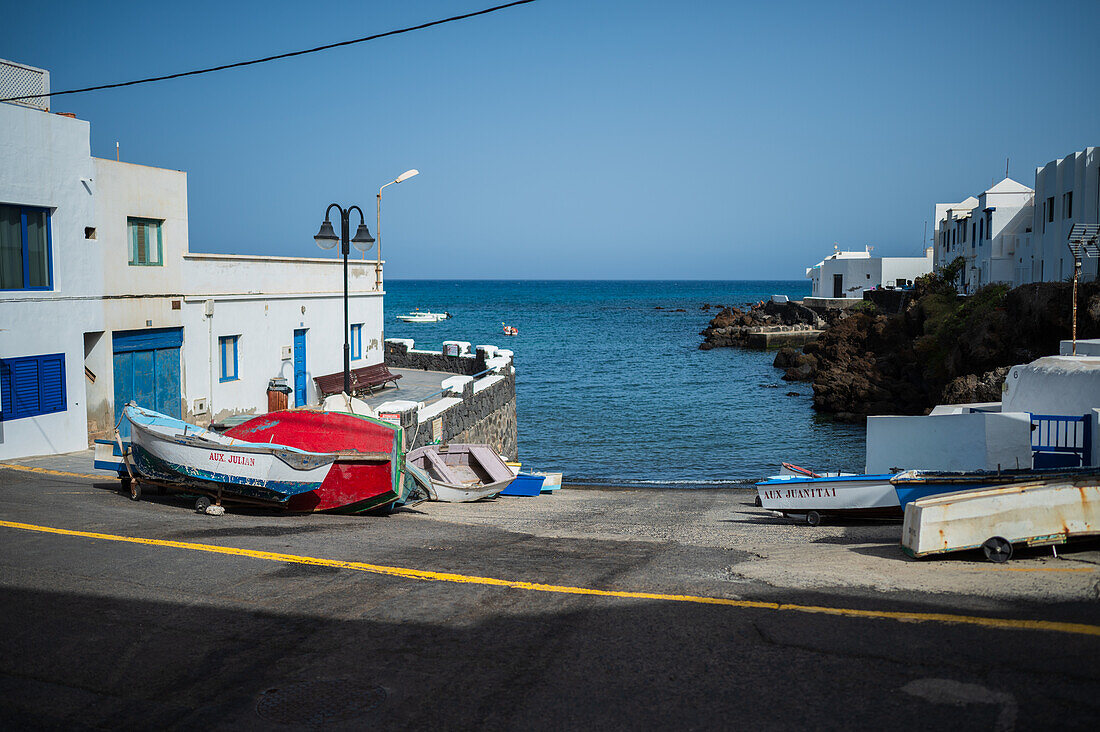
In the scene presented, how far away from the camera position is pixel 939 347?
39250 mm

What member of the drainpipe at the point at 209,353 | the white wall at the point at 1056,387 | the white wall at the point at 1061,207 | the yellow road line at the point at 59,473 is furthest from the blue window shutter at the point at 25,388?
the white wall at the point at 1061,207

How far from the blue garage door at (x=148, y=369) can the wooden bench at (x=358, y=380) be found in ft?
16.8

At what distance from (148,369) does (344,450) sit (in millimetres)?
8137

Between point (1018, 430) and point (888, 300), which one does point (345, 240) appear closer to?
point (1018, 430)

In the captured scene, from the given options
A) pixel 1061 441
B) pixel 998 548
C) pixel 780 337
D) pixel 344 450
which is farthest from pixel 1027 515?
pixel 780 337

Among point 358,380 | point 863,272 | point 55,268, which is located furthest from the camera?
point 863,272

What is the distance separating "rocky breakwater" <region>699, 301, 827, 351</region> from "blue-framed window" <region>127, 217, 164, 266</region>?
6471 centimetres

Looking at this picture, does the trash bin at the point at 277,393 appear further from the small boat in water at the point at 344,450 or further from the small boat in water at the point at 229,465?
the small boat in water at the point at 229,465

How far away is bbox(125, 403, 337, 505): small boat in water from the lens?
1125cm

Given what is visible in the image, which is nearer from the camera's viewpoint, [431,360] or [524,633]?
[524,633]

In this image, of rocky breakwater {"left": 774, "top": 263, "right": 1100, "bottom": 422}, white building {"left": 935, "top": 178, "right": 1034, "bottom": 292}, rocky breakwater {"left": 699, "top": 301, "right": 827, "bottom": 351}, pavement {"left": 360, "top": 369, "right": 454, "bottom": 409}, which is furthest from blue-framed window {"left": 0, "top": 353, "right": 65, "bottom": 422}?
rocky breakwater {"left": 699, "top": 301, "right": 827, "bottom": 351}

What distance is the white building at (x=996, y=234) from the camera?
5200cm

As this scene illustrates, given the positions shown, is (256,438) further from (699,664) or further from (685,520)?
(699,664)

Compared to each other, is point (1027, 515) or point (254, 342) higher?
point (254, 342)
